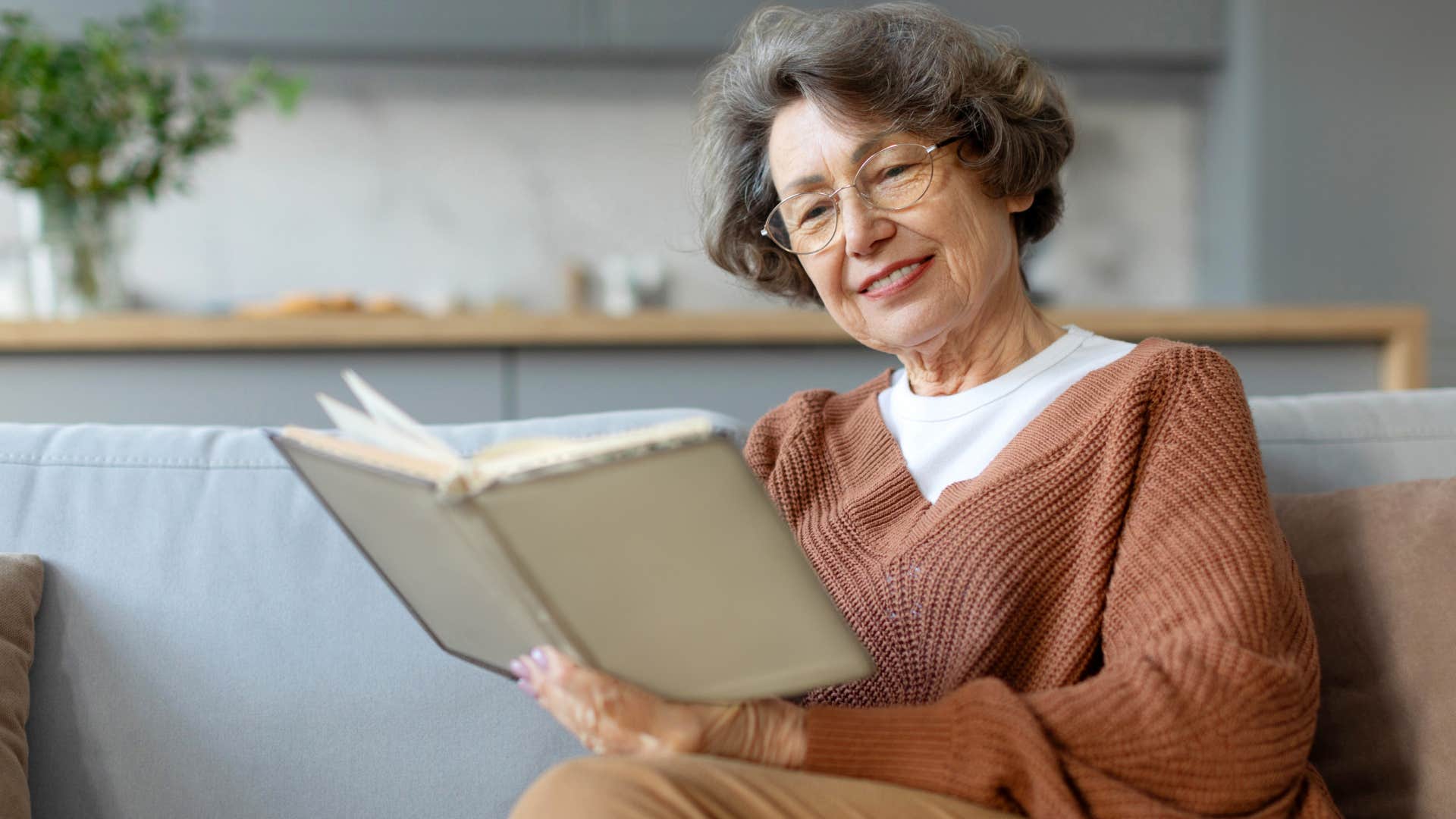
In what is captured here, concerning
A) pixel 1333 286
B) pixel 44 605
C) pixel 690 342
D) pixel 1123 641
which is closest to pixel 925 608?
pixel 1123 641

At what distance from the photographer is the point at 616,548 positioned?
85 centimetres

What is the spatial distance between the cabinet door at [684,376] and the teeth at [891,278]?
1.16m

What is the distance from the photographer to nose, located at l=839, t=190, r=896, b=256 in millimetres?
1371

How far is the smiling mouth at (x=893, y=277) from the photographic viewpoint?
4.55ft

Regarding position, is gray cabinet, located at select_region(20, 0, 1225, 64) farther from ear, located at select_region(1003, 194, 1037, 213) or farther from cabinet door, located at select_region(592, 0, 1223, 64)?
ear, located at select_region(1003, 194, 1037, 213)

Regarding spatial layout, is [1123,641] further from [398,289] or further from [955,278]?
[398,289]

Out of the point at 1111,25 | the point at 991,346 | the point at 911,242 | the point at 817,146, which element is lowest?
the point at 991,346

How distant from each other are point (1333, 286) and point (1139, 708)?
10.0ft

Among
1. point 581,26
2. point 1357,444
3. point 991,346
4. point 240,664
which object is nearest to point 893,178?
point 991,346

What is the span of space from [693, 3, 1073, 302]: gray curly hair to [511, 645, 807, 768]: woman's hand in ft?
2.20

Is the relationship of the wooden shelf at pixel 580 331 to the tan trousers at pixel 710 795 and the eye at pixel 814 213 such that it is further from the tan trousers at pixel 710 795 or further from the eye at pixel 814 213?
the tan trousers at pixel 710 795

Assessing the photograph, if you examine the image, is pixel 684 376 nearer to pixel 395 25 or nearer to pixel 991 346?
pixel 991 346

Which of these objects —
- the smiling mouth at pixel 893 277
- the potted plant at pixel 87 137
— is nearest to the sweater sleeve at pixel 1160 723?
the smiling mouth at pixel 893 277

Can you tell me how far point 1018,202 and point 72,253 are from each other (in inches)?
84.7
